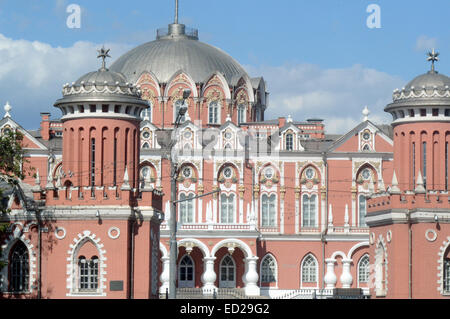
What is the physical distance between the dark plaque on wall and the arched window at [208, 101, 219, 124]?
127ft

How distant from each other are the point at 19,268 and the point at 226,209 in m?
31.1

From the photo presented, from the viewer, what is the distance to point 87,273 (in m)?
61.7

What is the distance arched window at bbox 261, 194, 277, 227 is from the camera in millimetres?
92312

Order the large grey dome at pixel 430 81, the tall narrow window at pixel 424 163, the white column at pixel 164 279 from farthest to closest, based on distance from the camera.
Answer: the white column at pixel 164 279 → the tall narrow window at pixel 424 163 → the large grey dome at pixel 430 81

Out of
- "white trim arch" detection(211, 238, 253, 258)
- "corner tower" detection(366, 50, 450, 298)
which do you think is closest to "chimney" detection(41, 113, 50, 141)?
"white trim arch" detection(211, 238, 253, 258)

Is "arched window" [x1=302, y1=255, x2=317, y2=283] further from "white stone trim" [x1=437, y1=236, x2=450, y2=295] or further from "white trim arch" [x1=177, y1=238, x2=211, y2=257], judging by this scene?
"white stone trim" [x1=437, y1=236, x2=450, y2=295]

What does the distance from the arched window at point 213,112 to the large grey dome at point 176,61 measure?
2.06 meters

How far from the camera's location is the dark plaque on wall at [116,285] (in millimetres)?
60938

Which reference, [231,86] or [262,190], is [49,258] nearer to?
[262,190]

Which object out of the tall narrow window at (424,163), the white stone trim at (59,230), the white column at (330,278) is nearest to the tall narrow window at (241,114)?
the white column at (330,278)

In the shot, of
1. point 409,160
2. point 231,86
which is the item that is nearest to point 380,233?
point 409,160

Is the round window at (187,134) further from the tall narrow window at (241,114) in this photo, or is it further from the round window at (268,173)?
the tall narrow window at (241,114)

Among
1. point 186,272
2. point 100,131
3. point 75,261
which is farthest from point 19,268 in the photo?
point 186,272
